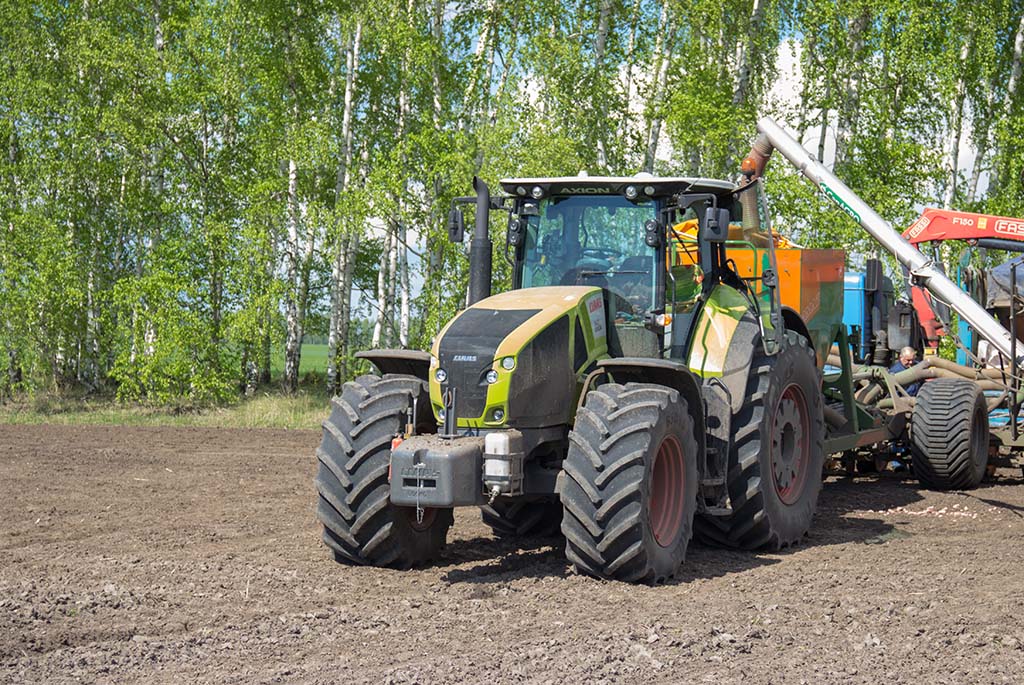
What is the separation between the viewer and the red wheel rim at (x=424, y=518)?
322 inches

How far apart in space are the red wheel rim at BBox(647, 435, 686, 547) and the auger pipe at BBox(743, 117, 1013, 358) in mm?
4515

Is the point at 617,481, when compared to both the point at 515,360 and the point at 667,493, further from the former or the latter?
the point at 515,360

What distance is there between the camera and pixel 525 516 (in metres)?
9.64

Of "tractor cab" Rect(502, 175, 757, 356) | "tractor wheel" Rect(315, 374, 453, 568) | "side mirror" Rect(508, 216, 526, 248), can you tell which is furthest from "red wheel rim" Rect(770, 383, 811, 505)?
"tractor wheel" Rect(315, 374, 453, 568)

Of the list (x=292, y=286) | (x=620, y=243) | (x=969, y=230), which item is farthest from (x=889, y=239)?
(x=292, y=286)

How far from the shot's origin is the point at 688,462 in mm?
8180

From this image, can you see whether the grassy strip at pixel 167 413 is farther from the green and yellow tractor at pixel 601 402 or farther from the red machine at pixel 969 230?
the green and yellow tractor at pixel 601 402

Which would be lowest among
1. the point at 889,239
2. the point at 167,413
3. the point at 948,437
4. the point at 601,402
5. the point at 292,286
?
the point at 167,413

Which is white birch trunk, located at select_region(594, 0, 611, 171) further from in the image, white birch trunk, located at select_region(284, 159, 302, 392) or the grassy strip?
the grassy strip

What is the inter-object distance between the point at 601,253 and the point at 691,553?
7.38 feet

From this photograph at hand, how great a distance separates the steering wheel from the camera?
8.94 m

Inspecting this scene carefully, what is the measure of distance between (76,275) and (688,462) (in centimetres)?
1882

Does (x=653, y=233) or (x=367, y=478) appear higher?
(x=653, y=233)

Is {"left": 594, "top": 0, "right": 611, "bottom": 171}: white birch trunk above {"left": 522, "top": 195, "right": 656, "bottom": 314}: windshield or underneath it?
above
